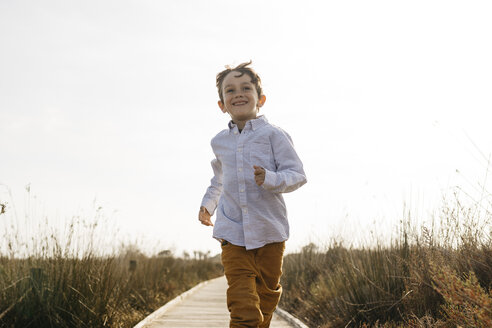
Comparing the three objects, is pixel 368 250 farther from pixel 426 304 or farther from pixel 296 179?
pixel 296 179

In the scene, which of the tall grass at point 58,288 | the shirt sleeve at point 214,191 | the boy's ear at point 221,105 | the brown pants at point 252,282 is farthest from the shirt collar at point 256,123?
the tall grass at point 58,288

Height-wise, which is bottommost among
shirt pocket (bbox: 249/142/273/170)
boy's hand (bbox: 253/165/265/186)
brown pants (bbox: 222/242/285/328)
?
brown pants (bbox: 222/242/285/328)

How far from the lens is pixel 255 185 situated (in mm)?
3357

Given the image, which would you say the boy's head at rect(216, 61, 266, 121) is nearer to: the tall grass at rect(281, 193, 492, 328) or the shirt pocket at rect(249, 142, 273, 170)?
the shirt pocket at rect(249, 142, 273, 170)

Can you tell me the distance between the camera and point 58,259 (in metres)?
5.36

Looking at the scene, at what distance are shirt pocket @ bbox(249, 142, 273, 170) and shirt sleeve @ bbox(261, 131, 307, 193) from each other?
0.04 meters

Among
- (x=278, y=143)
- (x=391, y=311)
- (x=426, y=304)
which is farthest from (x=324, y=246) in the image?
(x=278, y=143)

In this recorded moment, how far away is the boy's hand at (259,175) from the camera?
10.0 ft

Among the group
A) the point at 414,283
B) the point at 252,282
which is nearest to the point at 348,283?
the point at 414,283

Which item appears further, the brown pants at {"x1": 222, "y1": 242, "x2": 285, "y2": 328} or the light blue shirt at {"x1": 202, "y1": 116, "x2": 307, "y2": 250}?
the light blue shirt at {"x1": 202, "y1": 116, "x2": 307, "y2": 250}

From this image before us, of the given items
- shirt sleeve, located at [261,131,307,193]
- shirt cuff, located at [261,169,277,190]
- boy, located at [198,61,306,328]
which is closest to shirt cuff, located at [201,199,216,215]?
boy, located at [198,61,306,328]

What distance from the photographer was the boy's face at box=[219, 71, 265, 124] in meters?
3.52

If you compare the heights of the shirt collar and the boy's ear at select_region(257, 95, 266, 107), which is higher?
the boy's ear at select_region(257, 95, 266, 107)

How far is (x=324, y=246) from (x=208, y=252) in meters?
18.3
